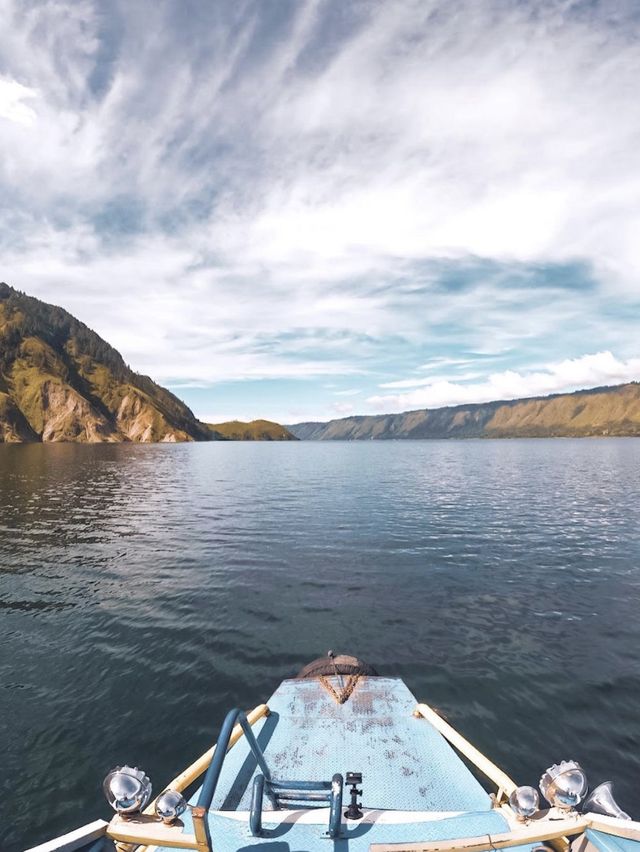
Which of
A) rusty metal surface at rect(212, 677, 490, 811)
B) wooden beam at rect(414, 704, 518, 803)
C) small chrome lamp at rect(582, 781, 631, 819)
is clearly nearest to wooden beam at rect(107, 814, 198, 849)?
rusty metal surface at rect(212, 677, 490, 811)

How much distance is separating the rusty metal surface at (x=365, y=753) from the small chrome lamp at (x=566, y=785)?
2875 mm

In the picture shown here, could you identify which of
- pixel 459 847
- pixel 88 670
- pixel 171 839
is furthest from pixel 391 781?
pixel 88 670

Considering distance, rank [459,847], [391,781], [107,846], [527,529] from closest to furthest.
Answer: [459,847], [107,846], [391,781], [527,529]

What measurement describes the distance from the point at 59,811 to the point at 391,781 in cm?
700

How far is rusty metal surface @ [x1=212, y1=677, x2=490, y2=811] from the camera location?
7.39 meters

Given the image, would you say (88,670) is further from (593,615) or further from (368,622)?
(593,615)

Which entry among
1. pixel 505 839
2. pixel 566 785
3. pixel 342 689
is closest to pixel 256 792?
pixel 505 839

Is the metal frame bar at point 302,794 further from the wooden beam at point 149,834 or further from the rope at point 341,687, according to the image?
the rope at point 341,687

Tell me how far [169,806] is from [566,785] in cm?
470

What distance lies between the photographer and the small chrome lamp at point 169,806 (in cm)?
474

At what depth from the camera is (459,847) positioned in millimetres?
4434

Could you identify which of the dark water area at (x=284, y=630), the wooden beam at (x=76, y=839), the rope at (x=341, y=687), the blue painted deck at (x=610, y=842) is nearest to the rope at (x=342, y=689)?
the rope at (x=341, y=687)

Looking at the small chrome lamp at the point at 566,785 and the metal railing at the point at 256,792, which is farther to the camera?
the small chrome lamp at the point at 566,785

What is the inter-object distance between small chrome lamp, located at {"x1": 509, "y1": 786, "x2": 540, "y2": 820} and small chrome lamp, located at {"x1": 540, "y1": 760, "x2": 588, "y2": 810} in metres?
0.26
